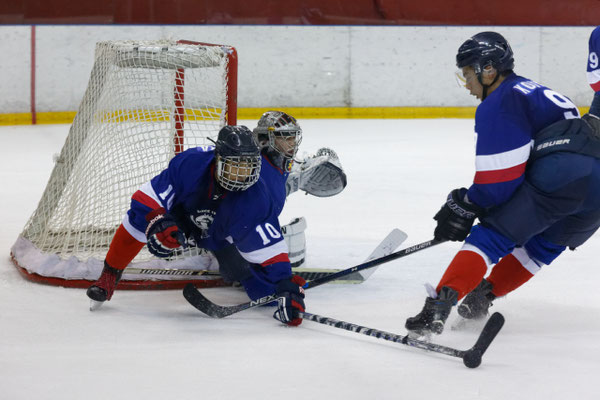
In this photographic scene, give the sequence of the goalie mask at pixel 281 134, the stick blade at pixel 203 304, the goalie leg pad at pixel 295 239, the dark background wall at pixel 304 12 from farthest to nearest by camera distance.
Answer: the dark background wall at pixel 304 12 → the goalie leg pad at pixel 295 239 → the goalie mask at pixel 281 134 → the stick blade at pixel 203 304

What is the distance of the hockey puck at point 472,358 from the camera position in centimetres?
203

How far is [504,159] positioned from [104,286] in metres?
1.22

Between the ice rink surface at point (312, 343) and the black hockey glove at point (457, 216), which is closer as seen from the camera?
the ice rink surface at point (312, 343)

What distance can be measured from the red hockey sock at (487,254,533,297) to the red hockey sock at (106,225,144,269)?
42.6 inches

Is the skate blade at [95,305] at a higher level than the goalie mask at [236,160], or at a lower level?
lower

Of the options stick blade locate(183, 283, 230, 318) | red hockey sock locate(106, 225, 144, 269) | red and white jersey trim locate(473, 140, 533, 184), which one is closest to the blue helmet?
red and white jersey trim locate(473, 140, 533, 184)

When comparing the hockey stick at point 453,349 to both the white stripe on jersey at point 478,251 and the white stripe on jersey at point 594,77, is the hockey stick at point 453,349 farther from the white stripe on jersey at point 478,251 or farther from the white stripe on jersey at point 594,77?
the white stripe on jersey at point 594,77

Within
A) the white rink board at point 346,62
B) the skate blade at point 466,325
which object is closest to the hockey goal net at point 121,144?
the skate blade at point 466,325

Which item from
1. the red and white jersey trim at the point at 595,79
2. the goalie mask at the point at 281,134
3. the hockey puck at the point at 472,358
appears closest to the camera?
the hockey puck at the point at 472,358

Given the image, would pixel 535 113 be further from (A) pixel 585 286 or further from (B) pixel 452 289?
(A) pixel 585 286

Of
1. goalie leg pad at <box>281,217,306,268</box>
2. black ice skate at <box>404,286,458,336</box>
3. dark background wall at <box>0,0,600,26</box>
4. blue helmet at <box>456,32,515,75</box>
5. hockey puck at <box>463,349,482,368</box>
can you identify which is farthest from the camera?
dark background wall at <box>0,0,600,26</box>

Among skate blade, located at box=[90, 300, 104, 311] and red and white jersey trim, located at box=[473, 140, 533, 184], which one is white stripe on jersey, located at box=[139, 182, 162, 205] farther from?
red and white jersey trim, located at box=[473, 140, 533, 184]

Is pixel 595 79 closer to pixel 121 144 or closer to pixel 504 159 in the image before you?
pixel 504 159

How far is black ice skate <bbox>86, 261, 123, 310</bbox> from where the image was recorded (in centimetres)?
251
